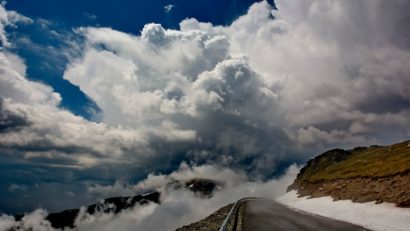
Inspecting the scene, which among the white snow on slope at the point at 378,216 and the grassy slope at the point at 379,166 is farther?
the grassy slope at the point at 379,166

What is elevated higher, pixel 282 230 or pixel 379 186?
pixel 379 186

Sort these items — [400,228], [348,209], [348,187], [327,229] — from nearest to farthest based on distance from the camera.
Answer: [327,229] → [400,228] → [348,209] → [348,187]

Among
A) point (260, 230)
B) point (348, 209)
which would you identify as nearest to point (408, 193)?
point (348, 209)

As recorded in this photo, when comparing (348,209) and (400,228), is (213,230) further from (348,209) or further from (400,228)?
(348,209)

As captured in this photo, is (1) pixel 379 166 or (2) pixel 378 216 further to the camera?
(1) pixel 379 166

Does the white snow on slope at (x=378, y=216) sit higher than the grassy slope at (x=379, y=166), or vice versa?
the grassy slope at (x=379, y=166)

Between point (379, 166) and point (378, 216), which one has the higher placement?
point (379, 166)

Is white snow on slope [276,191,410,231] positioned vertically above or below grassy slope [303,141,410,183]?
below

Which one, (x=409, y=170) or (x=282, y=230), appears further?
(x=409, y=170)

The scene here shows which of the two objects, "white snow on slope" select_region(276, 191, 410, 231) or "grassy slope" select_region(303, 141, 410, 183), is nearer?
"white snow on slope" select_region(276, 191, 410, 231)

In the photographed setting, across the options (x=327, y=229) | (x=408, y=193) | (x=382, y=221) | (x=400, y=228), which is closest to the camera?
(x=327, y=229)

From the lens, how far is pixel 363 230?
28.3m

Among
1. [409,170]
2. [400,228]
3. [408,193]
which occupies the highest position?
[409,170]

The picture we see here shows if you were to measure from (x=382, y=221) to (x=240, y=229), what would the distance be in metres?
15.7
